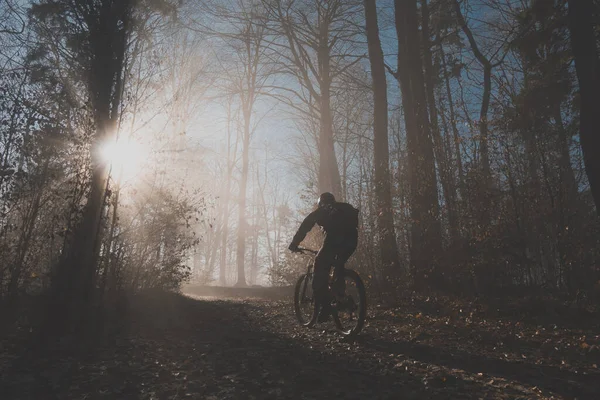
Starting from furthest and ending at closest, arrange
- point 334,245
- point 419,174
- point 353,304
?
point 419,174 → point 334,245 → point 353,304

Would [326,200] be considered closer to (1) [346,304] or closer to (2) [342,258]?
(2) [342,258]

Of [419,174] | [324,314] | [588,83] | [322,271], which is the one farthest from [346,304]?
[588,83]

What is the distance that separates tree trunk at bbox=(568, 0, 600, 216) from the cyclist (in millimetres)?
4653

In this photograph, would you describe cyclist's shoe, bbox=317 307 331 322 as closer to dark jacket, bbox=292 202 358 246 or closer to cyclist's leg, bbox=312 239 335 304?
cyclist's leg, bbox=312 239 335 304

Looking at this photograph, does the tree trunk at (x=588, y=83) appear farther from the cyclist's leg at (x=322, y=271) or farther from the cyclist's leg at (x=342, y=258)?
the cyclist's leg at (x=322, y=271)

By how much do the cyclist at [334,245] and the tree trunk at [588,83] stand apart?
465cm

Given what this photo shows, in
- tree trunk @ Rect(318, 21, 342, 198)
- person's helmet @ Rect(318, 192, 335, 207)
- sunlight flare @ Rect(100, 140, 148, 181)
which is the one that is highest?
tree trunk @ Rect(318, 21, 342, 198)

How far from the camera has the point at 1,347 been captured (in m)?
4.12

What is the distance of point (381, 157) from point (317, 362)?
748 centimetres

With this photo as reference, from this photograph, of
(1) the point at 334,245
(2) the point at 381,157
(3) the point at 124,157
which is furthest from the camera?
(2) the point at 381,157

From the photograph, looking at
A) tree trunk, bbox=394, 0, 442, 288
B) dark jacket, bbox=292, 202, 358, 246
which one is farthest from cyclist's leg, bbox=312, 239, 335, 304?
tree trunk, bbox=394, 0, 442, 288

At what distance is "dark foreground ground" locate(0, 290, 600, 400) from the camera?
310cm

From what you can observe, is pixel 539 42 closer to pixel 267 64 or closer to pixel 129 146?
pixel 129 146

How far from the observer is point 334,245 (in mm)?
5285
